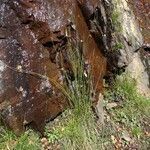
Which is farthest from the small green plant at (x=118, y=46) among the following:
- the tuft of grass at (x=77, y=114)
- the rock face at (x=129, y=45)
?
the tuft of grass at (x=77, y=114)

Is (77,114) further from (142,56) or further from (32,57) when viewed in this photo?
(142,56)

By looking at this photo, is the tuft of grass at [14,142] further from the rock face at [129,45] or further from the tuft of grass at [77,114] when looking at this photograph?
the rock face at [129,45]

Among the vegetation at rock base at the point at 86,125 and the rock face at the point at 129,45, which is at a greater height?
the rock face at the point at 129,45

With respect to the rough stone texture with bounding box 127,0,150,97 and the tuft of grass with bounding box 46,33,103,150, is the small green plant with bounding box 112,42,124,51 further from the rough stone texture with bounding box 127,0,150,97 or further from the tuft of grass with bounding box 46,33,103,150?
the tuft of grass with bounding box 46,33,103,150

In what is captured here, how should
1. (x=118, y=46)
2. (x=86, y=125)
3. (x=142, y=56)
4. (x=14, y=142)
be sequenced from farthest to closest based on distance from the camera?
(x=142, y=56)
(x=118, y=46)
(x=86, y=125)
(x=14, y=142)

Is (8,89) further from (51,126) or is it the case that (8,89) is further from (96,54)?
(96,54)

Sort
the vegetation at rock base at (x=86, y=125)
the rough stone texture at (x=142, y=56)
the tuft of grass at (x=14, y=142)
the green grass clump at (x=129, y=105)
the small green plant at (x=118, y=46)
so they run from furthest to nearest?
1. the rough stone texture at (x=142, y=56)
2. the small green plant at (x=118, y=46)
3. the green grass clump at (x=129, y=105)
4. the vegetation at rock base at (x=86, y=125)
5. the tuft of grass at (x=14, y=142)

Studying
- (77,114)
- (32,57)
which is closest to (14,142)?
(77,114)

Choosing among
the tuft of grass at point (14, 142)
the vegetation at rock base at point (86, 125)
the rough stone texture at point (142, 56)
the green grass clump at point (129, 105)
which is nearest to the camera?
the tuft of grass at point (14, 142)

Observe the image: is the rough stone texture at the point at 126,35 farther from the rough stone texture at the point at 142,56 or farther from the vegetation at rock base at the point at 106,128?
the vegetation at rock base at the point at 106,128

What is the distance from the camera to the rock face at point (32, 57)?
3.88m

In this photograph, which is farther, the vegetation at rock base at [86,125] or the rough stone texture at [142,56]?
the rough stone texture at [142,56]

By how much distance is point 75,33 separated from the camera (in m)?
4.22

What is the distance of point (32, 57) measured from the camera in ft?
13.1
